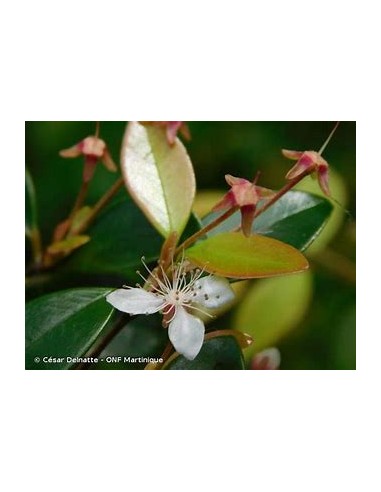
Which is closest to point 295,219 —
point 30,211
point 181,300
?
point 181,300

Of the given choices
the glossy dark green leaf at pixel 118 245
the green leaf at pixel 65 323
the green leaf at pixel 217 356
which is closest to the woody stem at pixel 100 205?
the glossy dark green leaf at pixel 118 245

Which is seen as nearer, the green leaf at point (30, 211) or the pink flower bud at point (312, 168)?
the pink flower bud at point (312, 168)

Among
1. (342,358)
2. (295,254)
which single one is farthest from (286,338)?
(295,254)

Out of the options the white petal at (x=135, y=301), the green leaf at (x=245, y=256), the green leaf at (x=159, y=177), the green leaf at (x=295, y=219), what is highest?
the green leaf at (x=159, y=177)

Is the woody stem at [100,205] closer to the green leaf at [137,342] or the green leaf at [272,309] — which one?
the green leaf at [137,342]
